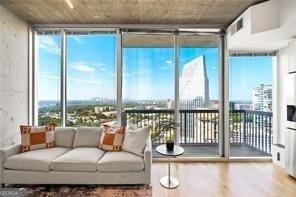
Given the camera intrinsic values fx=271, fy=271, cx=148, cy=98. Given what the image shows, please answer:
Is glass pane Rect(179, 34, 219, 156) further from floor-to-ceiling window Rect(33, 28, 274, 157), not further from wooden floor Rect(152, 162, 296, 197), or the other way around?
wooden floor Rect(152, 162, 296, 197)

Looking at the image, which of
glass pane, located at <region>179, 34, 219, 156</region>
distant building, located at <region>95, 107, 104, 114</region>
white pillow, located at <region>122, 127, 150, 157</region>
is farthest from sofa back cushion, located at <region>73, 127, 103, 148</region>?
glass pane, located at <region>179, 34, 219, 156</region>

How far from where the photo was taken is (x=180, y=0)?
406 centimetres

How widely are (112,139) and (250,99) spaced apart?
9.90ft

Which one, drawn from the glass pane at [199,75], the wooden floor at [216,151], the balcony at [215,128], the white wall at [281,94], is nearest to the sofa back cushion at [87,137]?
the balcony at [215,128]

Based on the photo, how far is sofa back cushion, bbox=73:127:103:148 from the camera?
4.57 m

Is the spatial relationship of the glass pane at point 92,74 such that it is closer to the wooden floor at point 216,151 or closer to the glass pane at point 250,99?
the wooden floor at point 216,151

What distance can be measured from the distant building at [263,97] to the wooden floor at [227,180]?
115 centimetres

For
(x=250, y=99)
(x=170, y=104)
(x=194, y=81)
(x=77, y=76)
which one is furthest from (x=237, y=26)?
A: (x=77, y=76)

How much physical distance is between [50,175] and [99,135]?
1.08m

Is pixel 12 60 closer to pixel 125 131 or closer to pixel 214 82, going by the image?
pixel 125 131

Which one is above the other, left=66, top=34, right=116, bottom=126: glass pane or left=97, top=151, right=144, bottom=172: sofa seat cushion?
left=66, top=34, right=116, bottom=126: glass pane

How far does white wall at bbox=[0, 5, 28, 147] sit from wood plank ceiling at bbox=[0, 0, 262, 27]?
24 cm

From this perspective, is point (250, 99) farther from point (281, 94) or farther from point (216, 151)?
point (216, 151)

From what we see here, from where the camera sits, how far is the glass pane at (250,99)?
5539 mm
